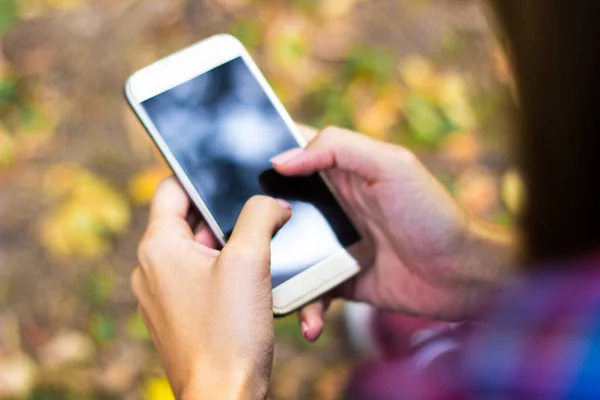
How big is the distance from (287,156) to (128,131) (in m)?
0.91

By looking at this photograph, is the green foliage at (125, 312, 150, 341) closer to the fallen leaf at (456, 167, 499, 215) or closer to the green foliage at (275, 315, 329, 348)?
the green foliage at (275, 315, 329, 348)

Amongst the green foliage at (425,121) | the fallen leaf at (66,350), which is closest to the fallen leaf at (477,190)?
the green foliage at (425,121)

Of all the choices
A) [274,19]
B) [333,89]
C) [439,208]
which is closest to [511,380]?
[439,208]

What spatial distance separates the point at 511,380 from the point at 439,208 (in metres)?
0.58

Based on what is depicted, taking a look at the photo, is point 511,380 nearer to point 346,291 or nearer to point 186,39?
point 346,291

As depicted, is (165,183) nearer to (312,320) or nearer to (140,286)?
(140,286)

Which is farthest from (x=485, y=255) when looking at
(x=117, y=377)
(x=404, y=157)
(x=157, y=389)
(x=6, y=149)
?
(x=6, y=149)

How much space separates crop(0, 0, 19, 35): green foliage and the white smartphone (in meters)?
1.11

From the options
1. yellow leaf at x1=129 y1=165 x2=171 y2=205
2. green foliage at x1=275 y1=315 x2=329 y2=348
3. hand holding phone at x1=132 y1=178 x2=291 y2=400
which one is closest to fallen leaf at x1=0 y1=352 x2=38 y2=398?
yellow leaf at x1=129 y1=165 x2=171 y2=205

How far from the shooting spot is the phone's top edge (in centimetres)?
120

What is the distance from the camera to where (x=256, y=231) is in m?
0.98

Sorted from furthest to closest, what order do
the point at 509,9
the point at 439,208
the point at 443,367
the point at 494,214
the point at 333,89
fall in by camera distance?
1. the point at 333,89
2. the point at 494,214
3. the point at 443,367
4. the point at 439,208
5. the point at 509,9

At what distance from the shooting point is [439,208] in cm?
119

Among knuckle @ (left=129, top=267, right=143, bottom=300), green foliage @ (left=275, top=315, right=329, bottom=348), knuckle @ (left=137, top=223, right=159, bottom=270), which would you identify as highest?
knuckle @ (left=137, top=223, right=159, bottom=270)
